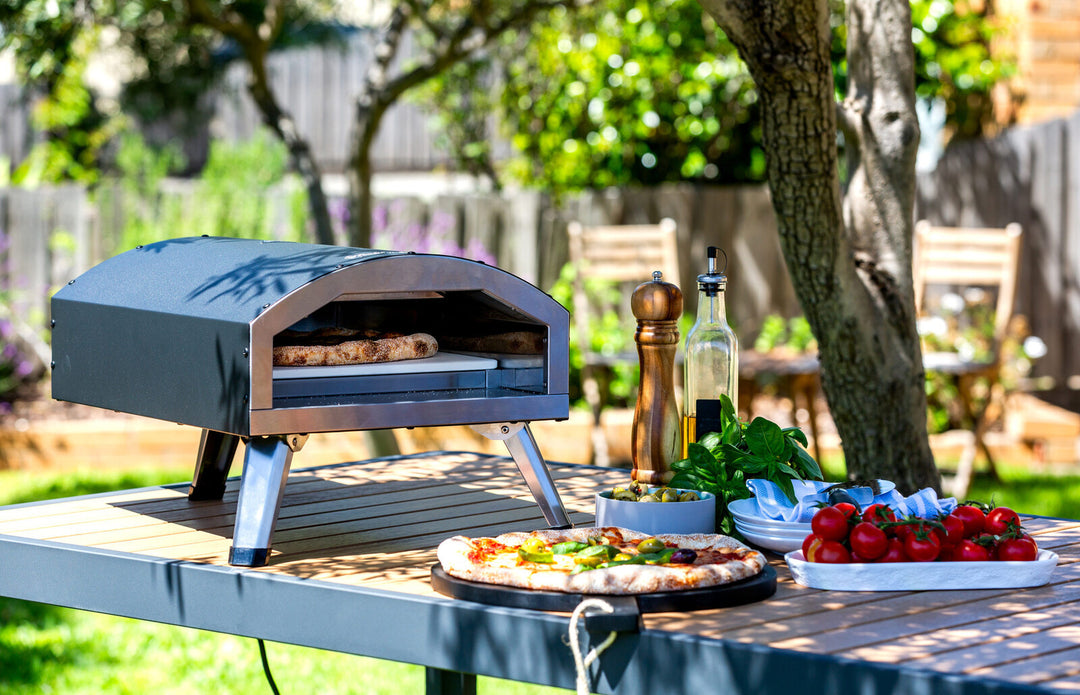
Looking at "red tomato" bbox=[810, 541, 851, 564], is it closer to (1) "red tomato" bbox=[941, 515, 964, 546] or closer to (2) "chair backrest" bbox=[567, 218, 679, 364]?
(1) "red tomato" bbox=[941, 515, 964, 546]

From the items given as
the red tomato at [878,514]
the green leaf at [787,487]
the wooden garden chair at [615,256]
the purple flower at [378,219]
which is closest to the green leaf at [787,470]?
the green leaf at [787,487]

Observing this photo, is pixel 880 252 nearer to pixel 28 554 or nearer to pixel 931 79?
pixel 28 554

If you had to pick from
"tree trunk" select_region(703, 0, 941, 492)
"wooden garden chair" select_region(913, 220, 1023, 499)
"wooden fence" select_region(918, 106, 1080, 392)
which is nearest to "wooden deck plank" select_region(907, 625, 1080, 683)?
"tree trunk" select_region(703, 0, 941, 492)

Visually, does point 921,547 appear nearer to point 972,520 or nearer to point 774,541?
point 972,520

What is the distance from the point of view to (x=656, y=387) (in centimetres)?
289

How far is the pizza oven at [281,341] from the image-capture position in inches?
98.8

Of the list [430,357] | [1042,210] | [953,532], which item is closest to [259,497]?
[430,357]

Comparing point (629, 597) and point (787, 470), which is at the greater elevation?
point (787, 470)

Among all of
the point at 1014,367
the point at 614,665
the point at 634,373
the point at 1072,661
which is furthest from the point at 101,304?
the point at 1014,367

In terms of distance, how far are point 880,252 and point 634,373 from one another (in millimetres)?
3587

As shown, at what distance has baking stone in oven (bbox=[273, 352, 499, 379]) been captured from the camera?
2.63m

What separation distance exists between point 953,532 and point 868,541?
0.20 metres

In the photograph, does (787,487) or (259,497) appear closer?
(259,497)

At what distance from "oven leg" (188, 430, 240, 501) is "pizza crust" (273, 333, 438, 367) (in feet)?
2.24
